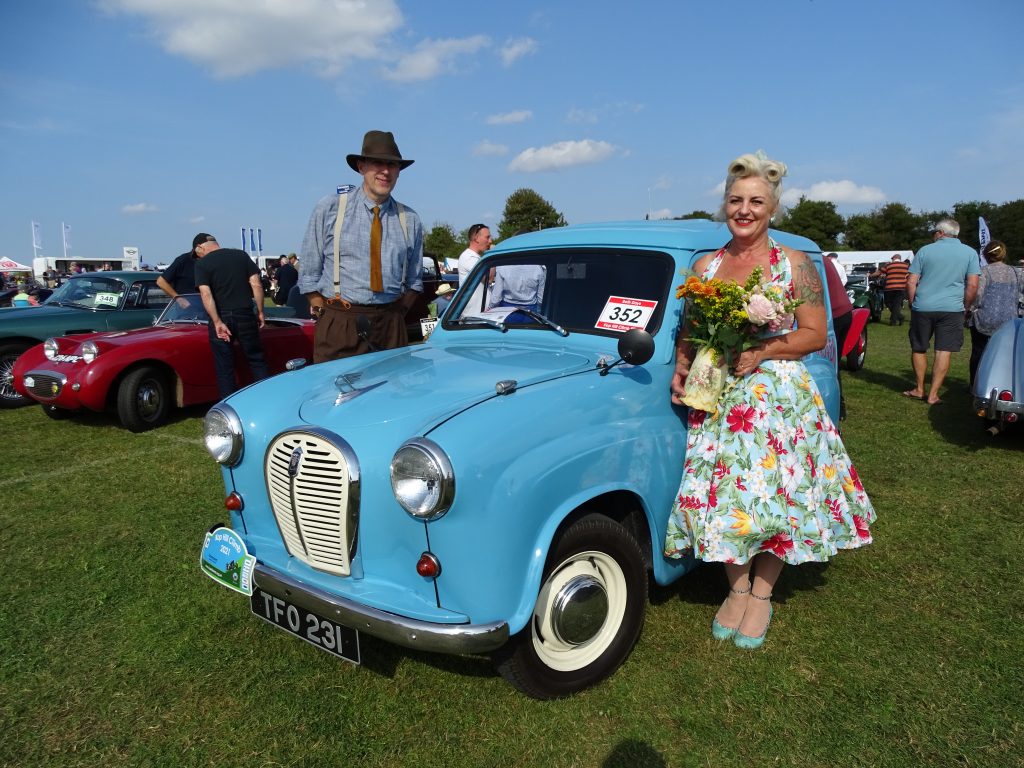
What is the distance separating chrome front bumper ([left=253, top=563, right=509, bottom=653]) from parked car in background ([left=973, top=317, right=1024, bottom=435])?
502 cm

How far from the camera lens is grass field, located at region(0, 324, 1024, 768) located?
2.41 meters

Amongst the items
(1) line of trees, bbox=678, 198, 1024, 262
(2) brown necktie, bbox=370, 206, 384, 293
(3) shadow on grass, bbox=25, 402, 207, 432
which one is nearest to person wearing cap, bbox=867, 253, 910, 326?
(3) shadow on grass, bbox=25, 402, 207, 432

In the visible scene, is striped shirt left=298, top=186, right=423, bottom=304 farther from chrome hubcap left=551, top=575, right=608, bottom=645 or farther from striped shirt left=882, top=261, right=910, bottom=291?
striped shirt left=882, top=261, right=910, bottom=291

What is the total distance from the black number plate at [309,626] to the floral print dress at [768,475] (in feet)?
4.43

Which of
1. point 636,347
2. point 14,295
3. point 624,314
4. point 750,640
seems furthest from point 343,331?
point 14,295

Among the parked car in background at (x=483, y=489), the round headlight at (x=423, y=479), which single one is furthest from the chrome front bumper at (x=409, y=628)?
the round headlight at (x=423, y=479)

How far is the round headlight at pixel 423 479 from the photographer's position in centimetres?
211

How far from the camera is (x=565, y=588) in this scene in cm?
249

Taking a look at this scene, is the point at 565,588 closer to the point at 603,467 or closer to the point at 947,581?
the point at 603,467

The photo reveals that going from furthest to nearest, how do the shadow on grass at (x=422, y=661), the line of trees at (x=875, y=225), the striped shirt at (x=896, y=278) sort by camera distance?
the line of trees at (x=875, y=225)
the striped shirt at (x=896, y=278)
the shadow on grass at (x=422, y=661)

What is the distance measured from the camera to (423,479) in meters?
2.15

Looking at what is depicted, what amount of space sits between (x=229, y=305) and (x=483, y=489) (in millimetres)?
5429

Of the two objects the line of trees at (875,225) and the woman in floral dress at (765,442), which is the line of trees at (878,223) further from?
the woman in floral dress at (765,442)

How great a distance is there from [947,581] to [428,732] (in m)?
2.79
